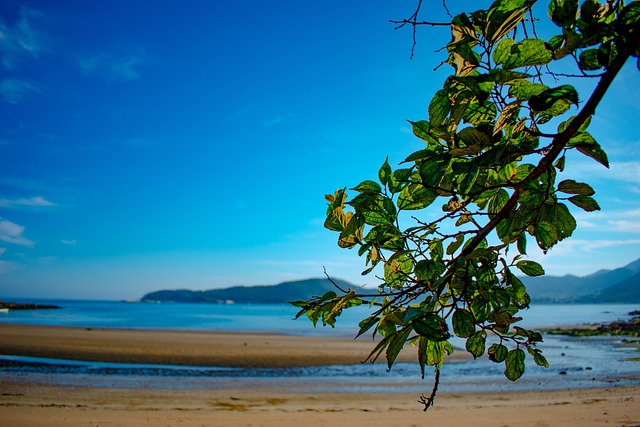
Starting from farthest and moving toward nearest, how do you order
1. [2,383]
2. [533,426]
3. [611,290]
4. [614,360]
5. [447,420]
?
[611,290]
[614,360]
[2,383]
[447,420]
[533,426]

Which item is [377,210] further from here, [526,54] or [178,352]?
[178,352]

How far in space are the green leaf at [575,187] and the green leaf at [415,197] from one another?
9.4 inches

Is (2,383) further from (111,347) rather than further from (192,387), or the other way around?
(111,347)

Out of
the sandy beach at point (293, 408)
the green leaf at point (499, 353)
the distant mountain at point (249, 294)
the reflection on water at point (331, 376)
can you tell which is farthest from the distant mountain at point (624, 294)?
the green leaf at point (499, 353)

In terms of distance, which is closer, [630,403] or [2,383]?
[630,403]

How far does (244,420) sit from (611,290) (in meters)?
200

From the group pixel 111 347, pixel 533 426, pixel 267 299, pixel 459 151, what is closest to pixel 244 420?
pixel 533 426

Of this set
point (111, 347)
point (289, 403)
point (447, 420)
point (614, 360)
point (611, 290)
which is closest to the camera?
point (447, 420)

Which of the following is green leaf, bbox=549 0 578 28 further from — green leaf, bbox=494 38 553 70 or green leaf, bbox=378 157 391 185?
green leaf, bbox=378 157 391 185

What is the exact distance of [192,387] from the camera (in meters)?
13.3

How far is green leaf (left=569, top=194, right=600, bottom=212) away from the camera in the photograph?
2.86 ft

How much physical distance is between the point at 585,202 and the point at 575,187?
0.05 meters

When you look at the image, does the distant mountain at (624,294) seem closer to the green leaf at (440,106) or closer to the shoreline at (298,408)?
the shoreline at (298,408)

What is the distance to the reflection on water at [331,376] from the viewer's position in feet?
44.1
